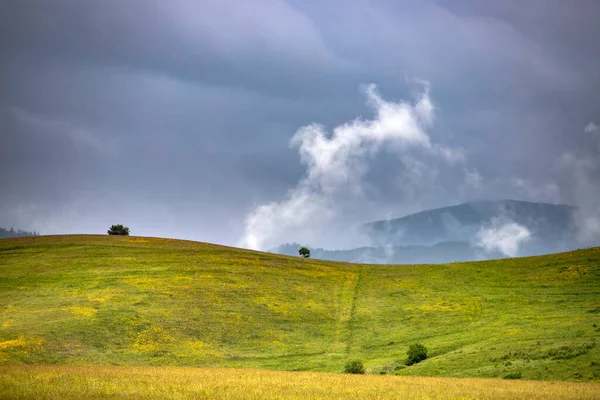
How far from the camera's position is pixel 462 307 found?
232 ft

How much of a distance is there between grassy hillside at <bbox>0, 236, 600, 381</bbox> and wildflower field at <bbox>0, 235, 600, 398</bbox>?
0.68ft

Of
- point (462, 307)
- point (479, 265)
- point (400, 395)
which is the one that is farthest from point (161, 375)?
point (479, 265)

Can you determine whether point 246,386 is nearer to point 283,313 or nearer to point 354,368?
point 354,368

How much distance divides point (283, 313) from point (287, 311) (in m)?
0.93

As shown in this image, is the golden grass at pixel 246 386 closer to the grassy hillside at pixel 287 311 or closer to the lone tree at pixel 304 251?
the grassy hillside at pixel 287 311

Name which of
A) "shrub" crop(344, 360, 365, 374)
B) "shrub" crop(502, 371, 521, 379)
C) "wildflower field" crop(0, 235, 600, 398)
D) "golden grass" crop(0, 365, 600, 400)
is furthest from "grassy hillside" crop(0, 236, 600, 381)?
"golden grass" crop(0, 365, 600, 400)

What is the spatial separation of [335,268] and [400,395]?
67.7 m

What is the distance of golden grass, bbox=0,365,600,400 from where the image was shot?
28.4 m

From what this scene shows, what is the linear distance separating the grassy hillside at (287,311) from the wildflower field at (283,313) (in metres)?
0.21

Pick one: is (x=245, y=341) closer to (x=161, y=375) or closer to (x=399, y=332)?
(x=399, y=332)

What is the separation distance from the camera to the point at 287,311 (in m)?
69.0

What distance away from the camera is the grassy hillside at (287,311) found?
4885 centimetres

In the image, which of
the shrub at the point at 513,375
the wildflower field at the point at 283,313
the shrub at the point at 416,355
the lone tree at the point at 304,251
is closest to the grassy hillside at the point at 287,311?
the wildflower field at the point at 283,313

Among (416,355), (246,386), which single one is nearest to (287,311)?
(416,355)
